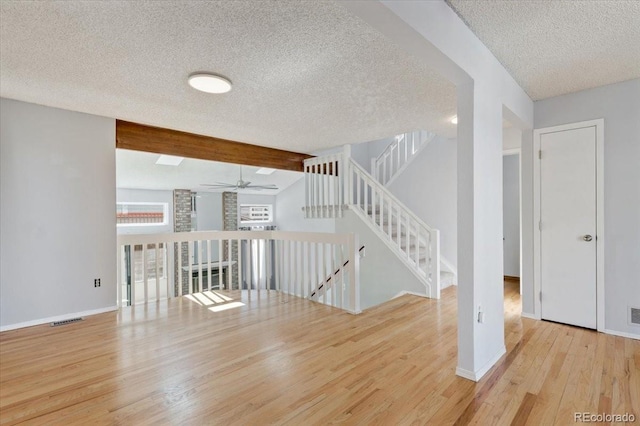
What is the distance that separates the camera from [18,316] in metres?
3.18

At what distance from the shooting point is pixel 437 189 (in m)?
5.39

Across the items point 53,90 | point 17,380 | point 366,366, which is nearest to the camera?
point 17,380

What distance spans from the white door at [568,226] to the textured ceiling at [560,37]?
2.09 feet

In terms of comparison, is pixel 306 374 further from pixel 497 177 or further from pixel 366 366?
pixel 497 177

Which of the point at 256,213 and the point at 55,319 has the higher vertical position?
the point at 256,213

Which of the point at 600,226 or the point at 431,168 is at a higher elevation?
the point at 431,168

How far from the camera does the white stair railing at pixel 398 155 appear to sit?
5.80 m

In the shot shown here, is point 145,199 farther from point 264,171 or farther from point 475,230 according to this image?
point 475,230

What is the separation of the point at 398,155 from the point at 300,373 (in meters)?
4.95

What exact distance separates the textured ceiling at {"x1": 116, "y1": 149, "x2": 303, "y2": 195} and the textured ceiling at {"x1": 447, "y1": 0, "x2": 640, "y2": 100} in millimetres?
5934

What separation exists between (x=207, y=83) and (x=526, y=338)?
372 centimetres

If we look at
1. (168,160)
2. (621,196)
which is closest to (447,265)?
(621,196)

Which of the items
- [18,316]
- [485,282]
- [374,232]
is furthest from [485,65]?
[18,316]

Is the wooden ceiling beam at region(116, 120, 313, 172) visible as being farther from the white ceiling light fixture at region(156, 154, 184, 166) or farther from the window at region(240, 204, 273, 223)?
the window at region(240, 204, 273, 223)
